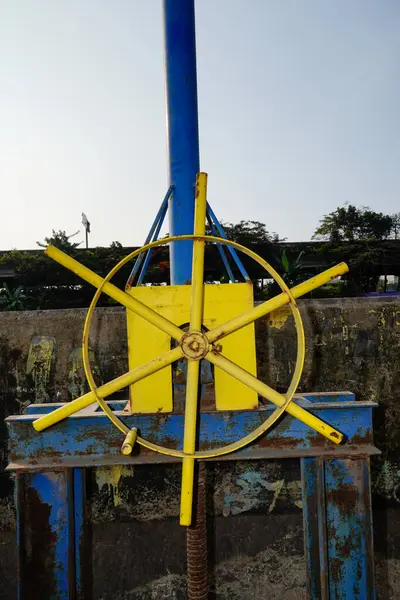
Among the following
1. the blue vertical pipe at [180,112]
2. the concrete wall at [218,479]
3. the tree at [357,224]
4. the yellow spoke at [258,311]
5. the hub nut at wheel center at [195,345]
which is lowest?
the concrete wall at [218,479]

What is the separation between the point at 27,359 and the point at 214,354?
188cm

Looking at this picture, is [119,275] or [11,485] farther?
[119,275]

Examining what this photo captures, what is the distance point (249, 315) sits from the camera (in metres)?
1.11

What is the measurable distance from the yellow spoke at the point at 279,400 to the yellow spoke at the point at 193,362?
0.26 ft

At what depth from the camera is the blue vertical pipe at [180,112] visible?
6.35ft

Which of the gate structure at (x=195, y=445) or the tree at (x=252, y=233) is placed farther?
the tree at (x=252, y=233)

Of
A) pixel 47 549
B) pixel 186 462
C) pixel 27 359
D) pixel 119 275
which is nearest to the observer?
pixel 186 462

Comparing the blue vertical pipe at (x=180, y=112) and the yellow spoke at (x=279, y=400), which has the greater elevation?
the blue vertical pipe at (x=180, y=112)

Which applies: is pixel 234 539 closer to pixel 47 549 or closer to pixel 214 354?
pixel 47 549

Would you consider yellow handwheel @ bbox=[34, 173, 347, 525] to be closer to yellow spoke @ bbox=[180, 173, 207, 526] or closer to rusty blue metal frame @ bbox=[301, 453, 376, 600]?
yellow spoke @ bbox=[180, 173, 207, 526]

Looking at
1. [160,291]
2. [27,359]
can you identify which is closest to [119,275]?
[27,359]

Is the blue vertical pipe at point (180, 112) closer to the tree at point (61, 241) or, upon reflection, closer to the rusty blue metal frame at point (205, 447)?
the rusty blue metal frame at point (205, 447)

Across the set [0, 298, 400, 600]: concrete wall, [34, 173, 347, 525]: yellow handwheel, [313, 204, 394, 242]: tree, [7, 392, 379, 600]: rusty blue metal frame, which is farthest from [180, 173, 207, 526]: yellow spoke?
[313, 204, 394, 242]: tree

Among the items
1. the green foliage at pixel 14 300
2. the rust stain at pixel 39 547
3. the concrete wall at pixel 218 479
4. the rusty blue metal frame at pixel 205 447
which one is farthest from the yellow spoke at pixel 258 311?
the green foliage at pixel 14 300
